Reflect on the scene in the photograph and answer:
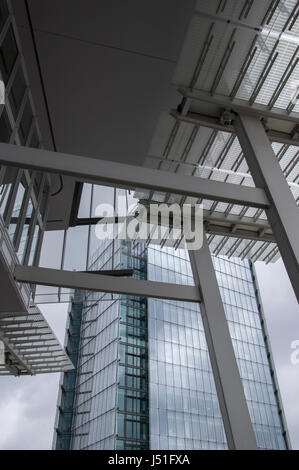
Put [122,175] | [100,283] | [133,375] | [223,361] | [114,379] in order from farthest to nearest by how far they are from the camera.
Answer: [133,375] → [114,379] → [100,283] → [223,361] → [122,175]

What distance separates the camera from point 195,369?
2453 inches

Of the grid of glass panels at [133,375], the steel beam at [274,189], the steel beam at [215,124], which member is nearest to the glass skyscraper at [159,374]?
the grid of glass panels at [133,375]

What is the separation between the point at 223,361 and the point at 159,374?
1952 inches

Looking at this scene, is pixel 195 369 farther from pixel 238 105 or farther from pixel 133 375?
pixel 238 105

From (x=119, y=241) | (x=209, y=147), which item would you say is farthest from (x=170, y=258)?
(x=209, y=147)

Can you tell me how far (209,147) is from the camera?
41.7 ft

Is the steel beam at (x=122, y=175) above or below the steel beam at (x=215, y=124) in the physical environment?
below

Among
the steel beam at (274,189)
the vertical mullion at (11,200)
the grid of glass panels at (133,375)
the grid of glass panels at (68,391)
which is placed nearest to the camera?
the steel beam at (274,189)

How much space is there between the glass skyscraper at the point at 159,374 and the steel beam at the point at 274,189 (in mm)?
37504

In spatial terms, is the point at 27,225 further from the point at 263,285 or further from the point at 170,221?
the point at 263,285

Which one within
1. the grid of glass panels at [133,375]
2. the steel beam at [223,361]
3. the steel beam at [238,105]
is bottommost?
the steel beam at [223,361]

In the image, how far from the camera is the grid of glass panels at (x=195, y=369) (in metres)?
55.9

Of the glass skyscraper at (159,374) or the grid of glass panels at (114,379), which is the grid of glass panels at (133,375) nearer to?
the grid of glass panels at (114,379)

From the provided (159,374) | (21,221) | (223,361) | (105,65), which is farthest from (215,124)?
(159,374)
